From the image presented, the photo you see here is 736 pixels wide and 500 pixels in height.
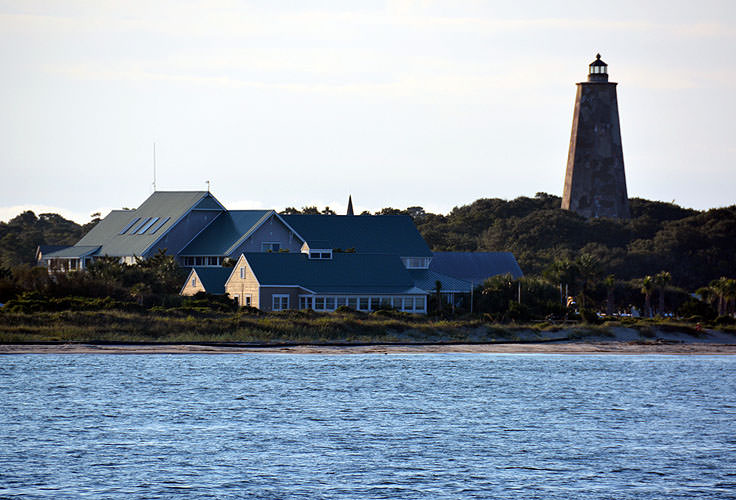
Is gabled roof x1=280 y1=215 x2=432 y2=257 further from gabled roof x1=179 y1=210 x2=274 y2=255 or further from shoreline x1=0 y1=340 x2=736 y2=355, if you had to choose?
shoreline x1=0 y1=340 x2=736 y2=355

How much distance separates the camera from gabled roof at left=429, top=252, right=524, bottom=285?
85562 millimetres

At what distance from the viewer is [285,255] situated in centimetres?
7488

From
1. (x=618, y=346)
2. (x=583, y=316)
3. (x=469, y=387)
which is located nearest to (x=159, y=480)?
(x=469, y=387)

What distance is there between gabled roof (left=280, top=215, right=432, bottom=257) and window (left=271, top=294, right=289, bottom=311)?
516 inches

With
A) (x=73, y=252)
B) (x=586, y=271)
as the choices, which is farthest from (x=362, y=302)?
(x=73, y=252)

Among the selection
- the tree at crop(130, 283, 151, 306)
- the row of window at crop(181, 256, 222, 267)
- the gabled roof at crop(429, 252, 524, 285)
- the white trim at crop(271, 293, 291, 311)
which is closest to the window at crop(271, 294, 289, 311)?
the white trim at crop(271, 293, 291, 311)

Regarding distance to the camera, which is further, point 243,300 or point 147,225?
point 147,225

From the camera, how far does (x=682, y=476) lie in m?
28.7

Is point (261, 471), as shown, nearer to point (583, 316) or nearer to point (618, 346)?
point (618, 346)

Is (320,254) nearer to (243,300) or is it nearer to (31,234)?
(243,300)

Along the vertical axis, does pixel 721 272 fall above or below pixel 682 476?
above

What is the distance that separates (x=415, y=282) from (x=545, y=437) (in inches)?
1596

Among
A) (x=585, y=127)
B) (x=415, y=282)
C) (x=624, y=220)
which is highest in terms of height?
(x=585, y=127)

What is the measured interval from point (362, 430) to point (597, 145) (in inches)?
3379
